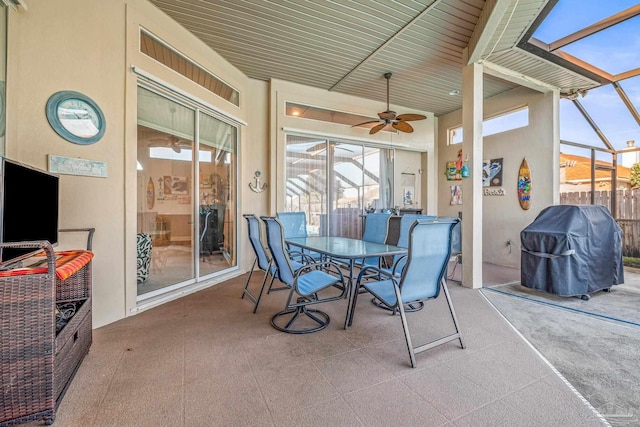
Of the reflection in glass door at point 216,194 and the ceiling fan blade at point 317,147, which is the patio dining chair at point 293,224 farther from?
the ceiling fan blade at point 317,147

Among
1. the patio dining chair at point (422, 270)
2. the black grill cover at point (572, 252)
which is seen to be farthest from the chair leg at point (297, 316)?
the black grill cover at point (572, 252)

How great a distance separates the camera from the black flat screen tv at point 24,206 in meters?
1.62

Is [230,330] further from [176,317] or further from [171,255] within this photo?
[171,255]

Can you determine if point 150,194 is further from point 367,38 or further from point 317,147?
point 367,38

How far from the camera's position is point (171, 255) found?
3955 mm

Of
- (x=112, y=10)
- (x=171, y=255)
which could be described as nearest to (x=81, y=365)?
(x=171, y=255)

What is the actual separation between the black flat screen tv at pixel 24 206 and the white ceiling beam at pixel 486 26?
4.23m

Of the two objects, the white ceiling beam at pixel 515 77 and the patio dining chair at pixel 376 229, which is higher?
the white ceiling beam at pixel 515 77

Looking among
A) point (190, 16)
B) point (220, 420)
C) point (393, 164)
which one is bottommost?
point (220, 420)

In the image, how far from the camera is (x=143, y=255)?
3631 millimetres

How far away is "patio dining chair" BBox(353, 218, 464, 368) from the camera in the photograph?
6.82ft

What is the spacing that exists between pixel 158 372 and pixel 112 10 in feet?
11.0

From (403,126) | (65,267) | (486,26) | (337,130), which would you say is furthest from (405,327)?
(337,130)

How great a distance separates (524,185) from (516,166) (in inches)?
16.6
